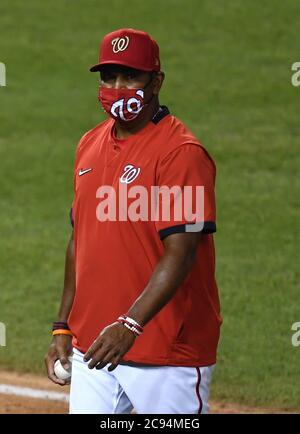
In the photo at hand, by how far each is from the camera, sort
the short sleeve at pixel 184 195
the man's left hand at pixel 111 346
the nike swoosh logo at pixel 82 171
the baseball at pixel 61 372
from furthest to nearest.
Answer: the baseball at pixel 61 372, the nike swoosh logo at pixel 82 171, the short sleeve at pixel 184 195, the man's left hand at pixel 111 346

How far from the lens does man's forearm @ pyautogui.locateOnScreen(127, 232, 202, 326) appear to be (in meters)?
4.49

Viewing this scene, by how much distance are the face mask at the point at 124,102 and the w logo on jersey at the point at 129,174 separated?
0.72ft

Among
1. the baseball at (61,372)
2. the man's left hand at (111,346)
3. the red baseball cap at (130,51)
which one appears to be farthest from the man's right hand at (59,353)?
the red baseball cap at (130,51)

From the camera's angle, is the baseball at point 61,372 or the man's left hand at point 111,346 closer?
the man's left hand at point 111,346

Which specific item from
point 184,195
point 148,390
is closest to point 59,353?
point 148,390

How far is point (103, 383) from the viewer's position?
4863 millimetres

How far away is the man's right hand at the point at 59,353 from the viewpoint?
17.0 ft

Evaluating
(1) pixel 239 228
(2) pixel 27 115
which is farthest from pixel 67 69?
(1) pixel 239 228

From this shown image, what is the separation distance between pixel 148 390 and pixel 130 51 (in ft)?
4.48

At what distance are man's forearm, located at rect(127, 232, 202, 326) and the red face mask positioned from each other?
2.04 ft

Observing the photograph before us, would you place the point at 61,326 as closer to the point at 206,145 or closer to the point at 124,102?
the point at 124,102

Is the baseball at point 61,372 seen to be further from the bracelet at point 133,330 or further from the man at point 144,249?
the bracelet at point 133,330

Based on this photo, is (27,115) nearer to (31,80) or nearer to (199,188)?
(31,80)
